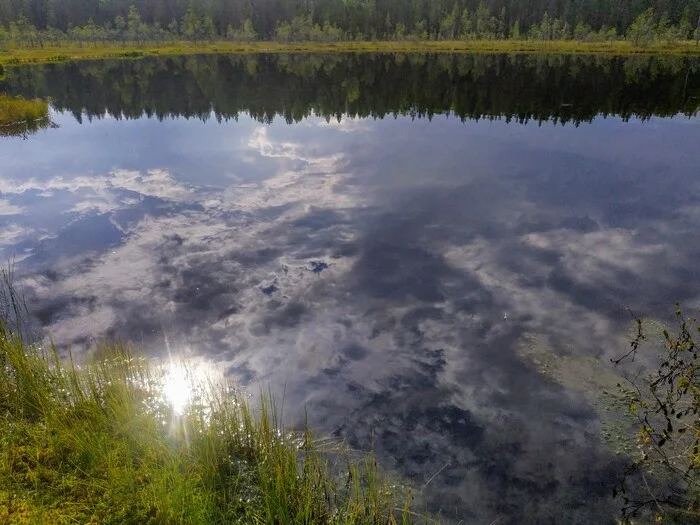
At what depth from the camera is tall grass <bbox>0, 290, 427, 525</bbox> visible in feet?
23.1

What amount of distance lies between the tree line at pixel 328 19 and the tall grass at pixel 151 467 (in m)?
152

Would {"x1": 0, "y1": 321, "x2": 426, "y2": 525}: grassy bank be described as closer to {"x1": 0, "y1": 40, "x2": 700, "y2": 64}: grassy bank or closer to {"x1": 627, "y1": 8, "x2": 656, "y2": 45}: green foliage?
{"x1": 0, "y1": 40, "x2": 700, "y2": 64}: grassy bank

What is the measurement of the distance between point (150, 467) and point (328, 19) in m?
169

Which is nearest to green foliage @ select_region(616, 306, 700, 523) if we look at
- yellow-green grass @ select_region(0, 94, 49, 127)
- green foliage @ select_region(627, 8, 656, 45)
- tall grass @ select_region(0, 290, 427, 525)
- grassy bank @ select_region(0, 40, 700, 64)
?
tall grass @ select_region(0, 290, 427, 525)

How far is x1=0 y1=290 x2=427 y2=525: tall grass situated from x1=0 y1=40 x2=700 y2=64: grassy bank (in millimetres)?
114815

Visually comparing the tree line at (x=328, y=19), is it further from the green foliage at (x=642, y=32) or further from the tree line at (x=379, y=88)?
the tree line at (x=379, y=88)

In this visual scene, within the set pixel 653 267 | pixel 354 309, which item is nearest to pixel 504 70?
pixel 653 267

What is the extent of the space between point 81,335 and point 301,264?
7.48m

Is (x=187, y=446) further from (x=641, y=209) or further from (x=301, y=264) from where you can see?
(x=641, y=209)

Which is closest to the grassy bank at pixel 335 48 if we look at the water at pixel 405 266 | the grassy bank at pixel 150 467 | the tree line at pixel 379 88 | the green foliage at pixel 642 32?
the green foliage at pixel 642 32

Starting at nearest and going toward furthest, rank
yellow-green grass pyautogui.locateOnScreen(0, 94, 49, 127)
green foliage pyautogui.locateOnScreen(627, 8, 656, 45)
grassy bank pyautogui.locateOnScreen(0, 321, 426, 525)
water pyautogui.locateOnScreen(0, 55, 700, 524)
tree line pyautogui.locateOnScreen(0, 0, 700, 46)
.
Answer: grassy bank pyautogui.locateOnScreen(0, 321, 426, 525), water pyautogui.locateOnScreen(0, 55, 700, 524), yellow-green grass pyautogui.locateOnScreen(0, 94, 49, 127), green foliage pyautogui.locateOnScreen(627, 8, 656, 45), tree line pyautogui.locateOnScreen(0, 0, 700, 46)

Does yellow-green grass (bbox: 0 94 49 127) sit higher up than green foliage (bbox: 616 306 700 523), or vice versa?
yellow-green grass (bbox: 0 94 49 127)

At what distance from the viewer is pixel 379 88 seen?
62.3m

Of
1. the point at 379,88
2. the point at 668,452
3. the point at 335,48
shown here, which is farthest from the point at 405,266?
the point at 335,48
